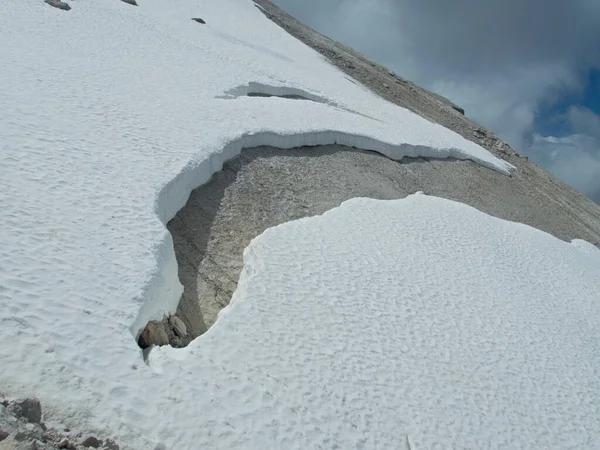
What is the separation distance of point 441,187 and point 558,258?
6648 mm

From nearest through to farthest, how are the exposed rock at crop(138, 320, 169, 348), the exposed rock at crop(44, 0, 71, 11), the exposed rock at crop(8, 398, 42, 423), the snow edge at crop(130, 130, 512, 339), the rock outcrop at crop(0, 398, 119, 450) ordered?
the rock outcrop at crop(0, 398, 119, 450), the exposed rock at crop(8, 398, 42, 423), the exposed rock at crop(138, 320, 169, 348), the snow edge at crop(130, 130, 512, 339), the exposed rock at crop(44, 0, 71, 11)

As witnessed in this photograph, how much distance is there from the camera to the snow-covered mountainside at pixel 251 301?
21.9 ft

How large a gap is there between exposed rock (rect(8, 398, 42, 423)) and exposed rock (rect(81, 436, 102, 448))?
56 cm

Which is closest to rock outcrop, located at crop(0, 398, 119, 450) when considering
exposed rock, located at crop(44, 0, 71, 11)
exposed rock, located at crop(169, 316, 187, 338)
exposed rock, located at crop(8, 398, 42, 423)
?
exposed rock, located at crop(8, 398, 42, 423)

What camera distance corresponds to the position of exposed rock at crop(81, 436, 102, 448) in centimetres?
569

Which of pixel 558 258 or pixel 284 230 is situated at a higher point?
pixel 558 258

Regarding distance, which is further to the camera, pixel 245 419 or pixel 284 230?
pixel 284 230

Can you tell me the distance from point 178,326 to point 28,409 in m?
3.58

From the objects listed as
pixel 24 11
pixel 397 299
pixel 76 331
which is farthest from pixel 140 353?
pixel 24 11

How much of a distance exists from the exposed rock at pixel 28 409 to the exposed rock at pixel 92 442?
564 mm

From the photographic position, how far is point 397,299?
35.6 feet

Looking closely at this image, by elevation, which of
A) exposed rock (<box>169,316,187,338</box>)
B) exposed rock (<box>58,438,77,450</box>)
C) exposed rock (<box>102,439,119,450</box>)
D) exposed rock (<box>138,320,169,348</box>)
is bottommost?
exposed rock (<box>169,316,187,338</box>)

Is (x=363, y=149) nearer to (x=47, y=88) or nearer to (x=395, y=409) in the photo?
(x=47, y=88)

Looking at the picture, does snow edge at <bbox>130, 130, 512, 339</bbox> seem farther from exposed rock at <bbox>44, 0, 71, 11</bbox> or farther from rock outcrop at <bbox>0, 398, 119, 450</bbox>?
exposed rock at <bbox>44, 0, 71, 11</bbox>
